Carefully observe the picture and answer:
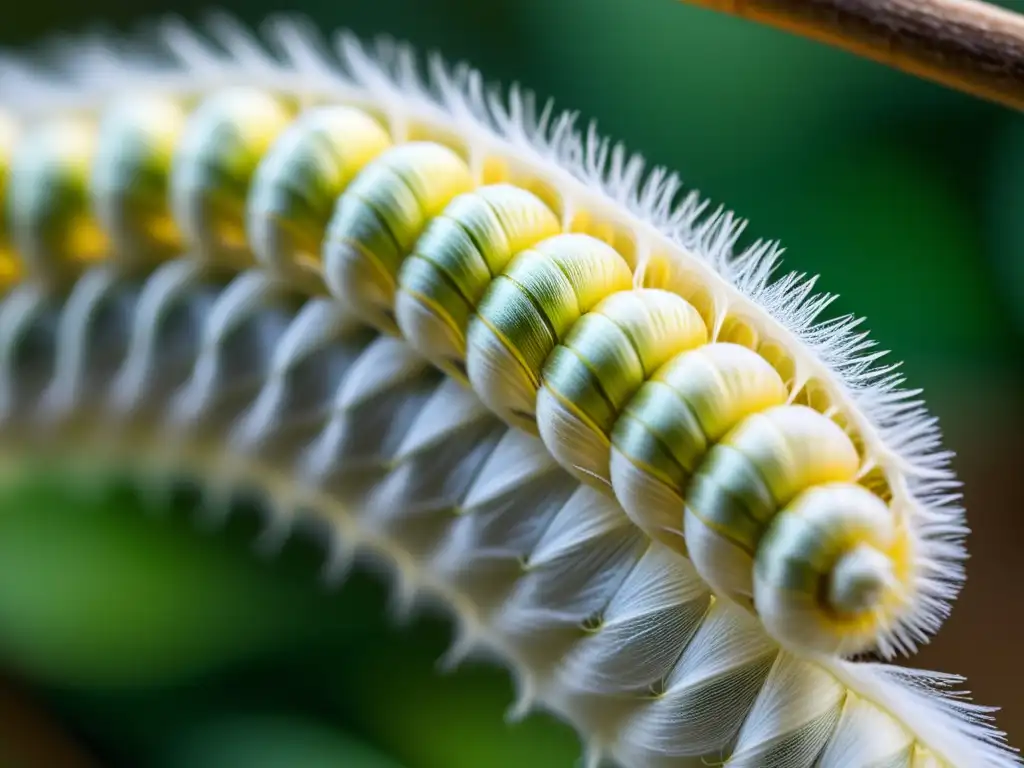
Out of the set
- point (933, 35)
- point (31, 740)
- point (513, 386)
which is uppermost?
point (933, 35)

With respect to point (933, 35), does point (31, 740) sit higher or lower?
lower

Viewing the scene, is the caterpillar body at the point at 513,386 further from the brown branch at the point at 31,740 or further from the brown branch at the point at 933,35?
the brown branch at the point at 31,740

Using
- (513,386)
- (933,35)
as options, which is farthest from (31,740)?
(933,35)

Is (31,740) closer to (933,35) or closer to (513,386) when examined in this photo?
(513,386)

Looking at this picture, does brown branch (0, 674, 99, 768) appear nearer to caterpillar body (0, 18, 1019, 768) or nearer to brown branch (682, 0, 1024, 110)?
caterpillar body (0, 18, 1019, 768)

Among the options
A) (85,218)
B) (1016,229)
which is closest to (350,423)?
(85,218)

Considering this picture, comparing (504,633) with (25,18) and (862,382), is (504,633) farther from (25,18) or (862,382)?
(25,18)
